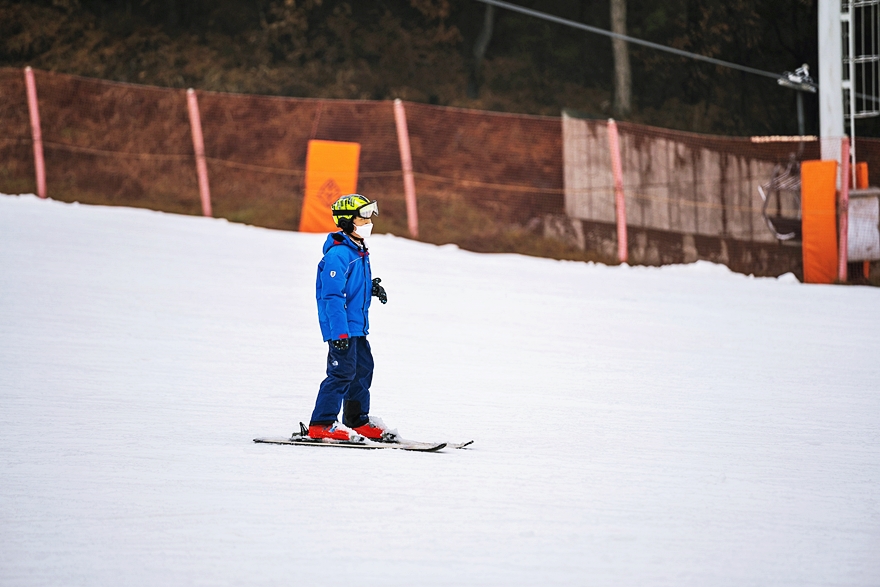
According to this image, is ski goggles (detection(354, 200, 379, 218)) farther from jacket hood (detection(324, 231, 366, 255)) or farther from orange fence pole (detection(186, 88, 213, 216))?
orange fence pole (detection(186, 88, 213, 216))

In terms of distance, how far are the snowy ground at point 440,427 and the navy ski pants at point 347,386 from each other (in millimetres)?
272

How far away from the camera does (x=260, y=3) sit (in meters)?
26.0

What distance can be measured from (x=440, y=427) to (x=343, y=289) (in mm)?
1450

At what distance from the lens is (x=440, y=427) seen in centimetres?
717

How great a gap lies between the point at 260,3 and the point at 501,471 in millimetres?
22273

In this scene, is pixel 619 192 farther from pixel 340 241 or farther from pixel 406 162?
pixel 340 241

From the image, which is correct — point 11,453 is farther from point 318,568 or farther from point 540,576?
point 540,576

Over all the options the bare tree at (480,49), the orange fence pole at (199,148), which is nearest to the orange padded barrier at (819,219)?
the orange fence pole at (199,148)

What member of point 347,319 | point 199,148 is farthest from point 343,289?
point 199,148

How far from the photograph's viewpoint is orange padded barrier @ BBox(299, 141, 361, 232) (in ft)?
52.1

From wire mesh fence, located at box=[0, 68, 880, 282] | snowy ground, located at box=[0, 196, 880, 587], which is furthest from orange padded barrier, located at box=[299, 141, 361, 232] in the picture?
snowy ground, located at box=[0, 196, 880, 587]

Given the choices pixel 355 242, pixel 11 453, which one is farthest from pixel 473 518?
pixel 11 453

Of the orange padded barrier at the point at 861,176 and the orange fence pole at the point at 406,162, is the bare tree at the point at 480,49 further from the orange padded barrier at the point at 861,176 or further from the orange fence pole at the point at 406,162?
the orange padded barrier at the point at 861,176

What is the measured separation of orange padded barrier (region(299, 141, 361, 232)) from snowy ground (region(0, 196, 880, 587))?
6.58 feet
